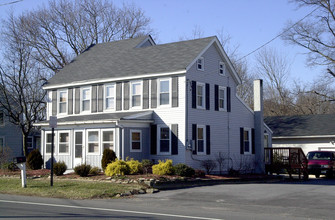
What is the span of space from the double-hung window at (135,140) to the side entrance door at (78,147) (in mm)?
3511

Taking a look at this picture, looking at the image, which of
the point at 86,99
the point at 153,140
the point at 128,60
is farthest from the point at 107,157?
the point at 128,60

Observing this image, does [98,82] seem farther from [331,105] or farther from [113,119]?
[331,105]

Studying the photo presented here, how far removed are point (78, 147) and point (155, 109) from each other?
540 centimetres

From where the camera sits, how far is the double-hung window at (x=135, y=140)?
89.6 ft

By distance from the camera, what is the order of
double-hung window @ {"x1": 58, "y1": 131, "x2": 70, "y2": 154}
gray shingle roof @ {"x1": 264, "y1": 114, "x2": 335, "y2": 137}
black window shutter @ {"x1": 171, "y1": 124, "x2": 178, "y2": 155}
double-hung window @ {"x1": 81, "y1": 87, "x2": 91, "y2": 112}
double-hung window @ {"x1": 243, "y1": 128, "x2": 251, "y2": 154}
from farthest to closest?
1. gray shingle roof @ {"x1": 264, "y1": 114, "x2": 335, "y2": 137}
2. double-hung window @ {"x1": 243, "y1": 128, "x2": 251, "y2": 154}
3. double-hung window @ {"x1": 81, "y1": 87, "x2": 91, "y2": 112}
4. double-hung window @ {"x1": 58, "y1": 131, "x2": 70, "y2": 154}
5. black window shutter @ {"x1": 171, "y1": 124, "x2": 178, "y2": 155}

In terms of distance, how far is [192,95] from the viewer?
27.8 m

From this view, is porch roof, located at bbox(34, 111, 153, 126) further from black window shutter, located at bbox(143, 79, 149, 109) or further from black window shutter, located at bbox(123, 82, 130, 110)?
black window shutter, located at bbox(123, 82, 130, 110)

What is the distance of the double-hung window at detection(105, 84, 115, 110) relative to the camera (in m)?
30.6

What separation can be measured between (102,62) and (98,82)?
2979 mm

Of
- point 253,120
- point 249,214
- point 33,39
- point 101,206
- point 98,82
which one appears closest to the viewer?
point 249,214

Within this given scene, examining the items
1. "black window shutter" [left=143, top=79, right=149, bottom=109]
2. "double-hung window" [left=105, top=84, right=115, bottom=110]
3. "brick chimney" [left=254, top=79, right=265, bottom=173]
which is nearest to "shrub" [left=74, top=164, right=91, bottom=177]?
"black window shutter" [left=143, top=79, right=149, bottom=109]

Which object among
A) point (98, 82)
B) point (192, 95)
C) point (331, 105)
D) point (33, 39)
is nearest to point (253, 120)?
point (192, 95)

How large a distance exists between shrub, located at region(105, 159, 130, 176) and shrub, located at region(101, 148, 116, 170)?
1.82m

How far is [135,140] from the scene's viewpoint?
27.6 metres
